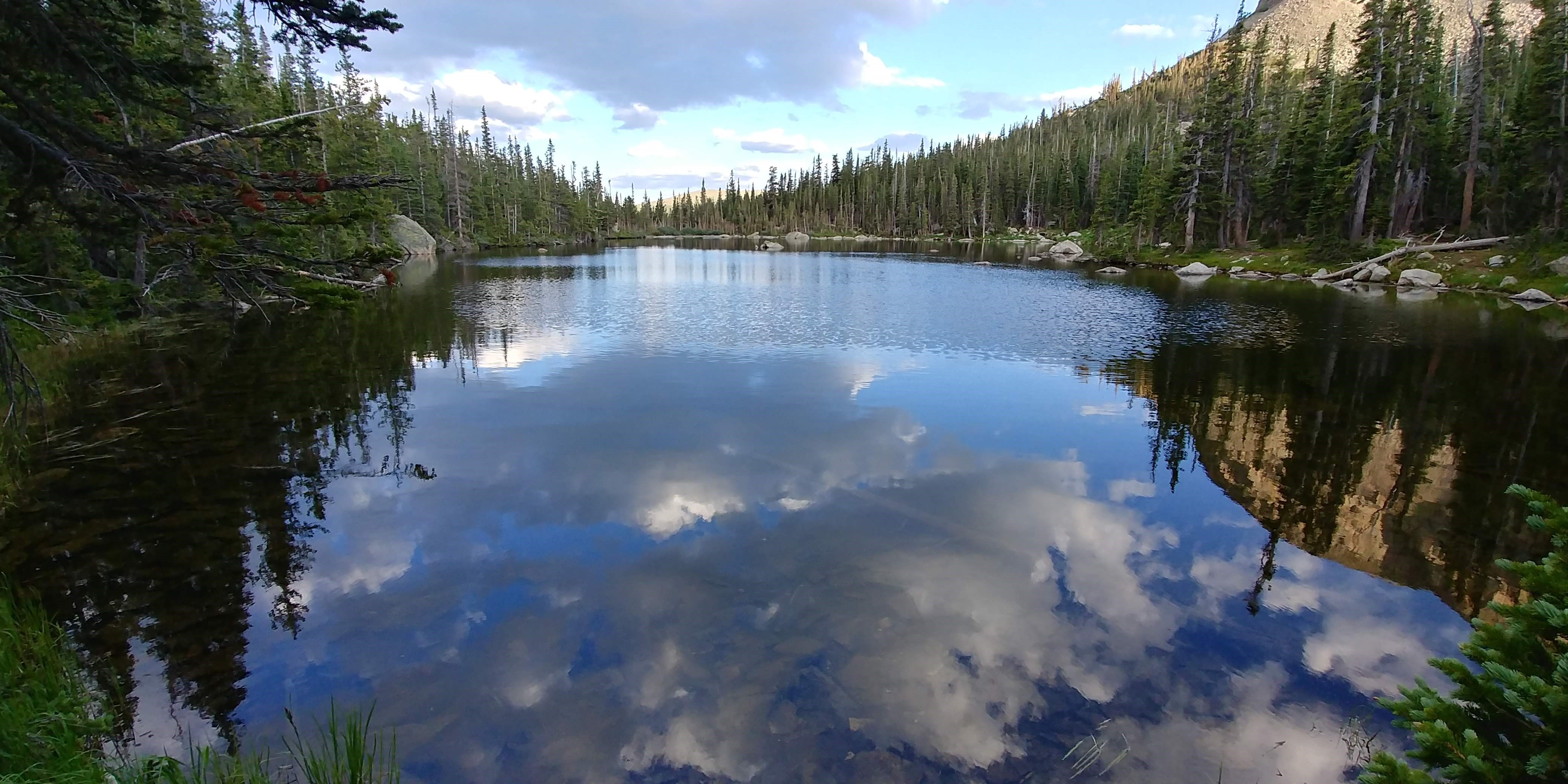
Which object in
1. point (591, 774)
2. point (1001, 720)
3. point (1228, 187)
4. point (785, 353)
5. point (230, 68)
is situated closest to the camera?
point (591, 774)

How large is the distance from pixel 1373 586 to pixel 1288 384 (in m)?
12.4

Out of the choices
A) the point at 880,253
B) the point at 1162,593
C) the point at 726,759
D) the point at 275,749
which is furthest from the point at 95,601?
the point at 880,253

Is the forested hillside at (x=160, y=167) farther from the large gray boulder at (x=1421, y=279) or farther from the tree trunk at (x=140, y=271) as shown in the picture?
the large gray boulder at (x=1421, y=279)

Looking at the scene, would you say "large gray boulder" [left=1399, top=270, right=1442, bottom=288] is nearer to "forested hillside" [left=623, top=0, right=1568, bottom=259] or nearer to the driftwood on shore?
the driftwood on shore

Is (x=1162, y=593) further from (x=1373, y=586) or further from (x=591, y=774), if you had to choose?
(x=591, y=774)

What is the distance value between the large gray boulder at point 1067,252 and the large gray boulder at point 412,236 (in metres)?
63.1

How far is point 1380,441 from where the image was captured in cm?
1475

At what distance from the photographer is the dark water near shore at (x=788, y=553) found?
660cm

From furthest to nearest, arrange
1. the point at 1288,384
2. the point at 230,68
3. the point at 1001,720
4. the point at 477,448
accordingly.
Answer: the point at 230,68 < the point at 1288,384 < the point at 477,448 < the point at 1001,720

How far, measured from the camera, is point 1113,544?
1036 cm

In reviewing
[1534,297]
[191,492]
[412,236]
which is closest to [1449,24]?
[1534,297]

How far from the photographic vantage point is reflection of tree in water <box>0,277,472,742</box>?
25.6 feet

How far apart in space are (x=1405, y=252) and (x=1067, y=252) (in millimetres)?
35167

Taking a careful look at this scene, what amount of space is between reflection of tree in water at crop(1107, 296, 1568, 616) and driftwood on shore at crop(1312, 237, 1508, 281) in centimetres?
2281
